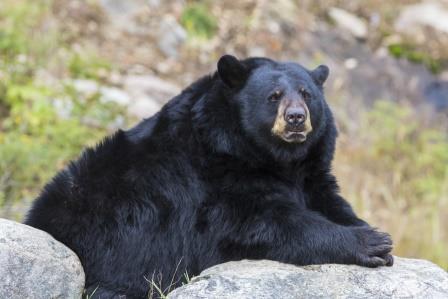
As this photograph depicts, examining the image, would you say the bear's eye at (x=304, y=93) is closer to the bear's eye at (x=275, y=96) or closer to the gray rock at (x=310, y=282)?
the bear's eye at (x=275, y=96)

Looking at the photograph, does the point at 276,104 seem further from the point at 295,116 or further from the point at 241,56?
the point at 241,56

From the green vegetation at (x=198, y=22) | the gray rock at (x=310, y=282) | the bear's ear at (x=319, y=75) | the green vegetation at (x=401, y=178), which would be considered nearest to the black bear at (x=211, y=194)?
the gray rock at (x=310, y=282)

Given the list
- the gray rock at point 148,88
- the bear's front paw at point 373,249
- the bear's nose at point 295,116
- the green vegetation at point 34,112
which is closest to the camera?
the bear's front paw at point 373,249

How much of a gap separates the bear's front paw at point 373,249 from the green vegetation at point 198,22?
8213 millimetres

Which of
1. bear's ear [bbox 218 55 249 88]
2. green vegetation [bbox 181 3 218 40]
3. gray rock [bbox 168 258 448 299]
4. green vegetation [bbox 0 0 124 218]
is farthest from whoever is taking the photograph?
green vegetation [bbox 181 3 218 40]

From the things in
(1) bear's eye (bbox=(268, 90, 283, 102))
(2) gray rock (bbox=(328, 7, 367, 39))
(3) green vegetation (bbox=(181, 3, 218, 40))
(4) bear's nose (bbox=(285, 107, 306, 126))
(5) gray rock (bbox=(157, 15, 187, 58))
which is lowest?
(4) bear's nose (bbox=(285, 107, 306, 126))

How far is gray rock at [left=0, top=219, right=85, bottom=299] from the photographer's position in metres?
3.93

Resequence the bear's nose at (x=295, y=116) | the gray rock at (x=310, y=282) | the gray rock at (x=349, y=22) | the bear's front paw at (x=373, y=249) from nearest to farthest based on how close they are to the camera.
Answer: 1. the gray rock at (x=310, y=282)
2. the bear's front paw at (x=373, y=249)
3. the bear's nose at (x=295, y=116)
4. the gray rock at (x=349, y=22)

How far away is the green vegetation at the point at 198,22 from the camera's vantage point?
12109 millimetres

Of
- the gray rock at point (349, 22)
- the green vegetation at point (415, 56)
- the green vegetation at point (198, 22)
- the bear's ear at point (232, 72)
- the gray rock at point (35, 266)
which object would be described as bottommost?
the gray rock at point (35, 266)

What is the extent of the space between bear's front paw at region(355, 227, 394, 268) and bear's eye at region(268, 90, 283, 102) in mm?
1023

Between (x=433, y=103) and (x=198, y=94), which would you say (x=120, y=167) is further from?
(x=433, y=103)

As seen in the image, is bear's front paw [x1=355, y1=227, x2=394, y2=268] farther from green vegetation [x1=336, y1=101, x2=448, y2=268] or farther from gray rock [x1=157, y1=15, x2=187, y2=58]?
gray rock [x1=157, y1=15, x2=187, y2=58]

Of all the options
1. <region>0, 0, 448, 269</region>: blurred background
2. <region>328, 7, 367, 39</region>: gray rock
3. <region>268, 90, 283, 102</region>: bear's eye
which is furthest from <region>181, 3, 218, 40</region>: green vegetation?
<region>268, 90, 283, 102</region>: bear's eye
